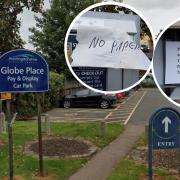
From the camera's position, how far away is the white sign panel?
361 centimetres

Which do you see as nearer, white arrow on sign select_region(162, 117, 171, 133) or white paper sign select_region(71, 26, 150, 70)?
white paper sign select_region(71, 26, 150, 70)

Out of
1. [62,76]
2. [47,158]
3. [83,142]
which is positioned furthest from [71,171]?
[62,76]

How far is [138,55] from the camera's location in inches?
163

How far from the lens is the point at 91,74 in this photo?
4.21m

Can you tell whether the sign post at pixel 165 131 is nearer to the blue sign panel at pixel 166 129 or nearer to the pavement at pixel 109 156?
the blue sign panel at pixel 166 129

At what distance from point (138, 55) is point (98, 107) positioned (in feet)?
82.2

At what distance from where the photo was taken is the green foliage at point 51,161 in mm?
9711

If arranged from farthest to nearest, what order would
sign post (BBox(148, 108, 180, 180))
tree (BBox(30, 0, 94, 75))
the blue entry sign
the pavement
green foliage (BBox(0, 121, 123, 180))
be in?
tree (BBox(30, 0, 94, 75))
green foliage (BBox(0, 121, 123, 180))
the pavement
the blue entry sign
sign post (BBox(148, 108, 180, 180))

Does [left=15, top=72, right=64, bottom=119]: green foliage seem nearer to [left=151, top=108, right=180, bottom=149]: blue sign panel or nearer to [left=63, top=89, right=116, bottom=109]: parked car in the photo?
[left=63, top=89, right=116, bottom=109]: parked car

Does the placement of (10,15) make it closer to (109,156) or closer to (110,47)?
(109,156)

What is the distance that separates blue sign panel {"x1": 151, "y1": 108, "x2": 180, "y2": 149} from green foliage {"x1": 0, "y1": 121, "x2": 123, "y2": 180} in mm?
2212

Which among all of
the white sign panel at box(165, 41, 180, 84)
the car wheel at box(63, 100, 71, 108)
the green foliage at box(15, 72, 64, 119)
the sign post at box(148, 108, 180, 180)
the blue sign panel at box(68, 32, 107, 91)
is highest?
the white sign panel at box(165, 41, 180, 84)

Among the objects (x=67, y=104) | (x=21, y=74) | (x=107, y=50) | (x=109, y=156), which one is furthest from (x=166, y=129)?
(x=67, y=104)

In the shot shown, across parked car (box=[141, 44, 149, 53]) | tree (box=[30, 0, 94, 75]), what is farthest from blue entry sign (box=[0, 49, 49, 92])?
tree (box=[30, 0, 94, 75])
